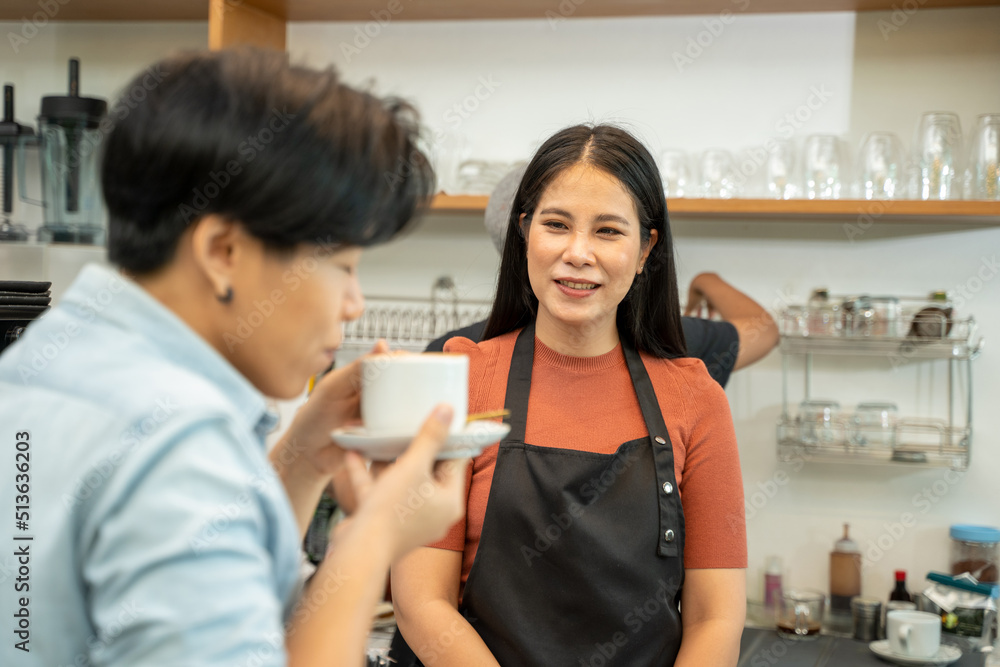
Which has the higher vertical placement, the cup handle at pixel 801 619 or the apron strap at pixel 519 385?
the apron strap at pixel 519 385

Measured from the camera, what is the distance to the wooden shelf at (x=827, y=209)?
2098mm

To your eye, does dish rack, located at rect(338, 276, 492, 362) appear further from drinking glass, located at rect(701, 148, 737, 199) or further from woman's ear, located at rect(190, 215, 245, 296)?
woman's ear, located at rect(190, 215, 245, 296)

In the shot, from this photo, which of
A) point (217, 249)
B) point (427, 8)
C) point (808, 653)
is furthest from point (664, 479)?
point (427, 8)

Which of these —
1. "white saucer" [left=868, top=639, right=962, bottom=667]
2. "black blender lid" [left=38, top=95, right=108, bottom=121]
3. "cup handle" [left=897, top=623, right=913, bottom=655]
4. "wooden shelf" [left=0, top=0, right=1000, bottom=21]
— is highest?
"wooden shelf" [left=0, top=0, right=1000, bottom=21]

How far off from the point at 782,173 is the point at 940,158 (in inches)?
14.2

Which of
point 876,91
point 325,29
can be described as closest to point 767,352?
point 876,91

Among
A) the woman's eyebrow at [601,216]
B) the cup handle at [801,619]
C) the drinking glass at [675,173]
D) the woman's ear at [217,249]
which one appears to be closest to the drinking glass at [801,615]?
the cup handle at [801,619]

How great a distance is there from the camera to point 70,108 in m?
2.49

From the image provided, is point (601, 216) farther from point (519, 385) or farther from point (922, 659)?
point (922, 659)

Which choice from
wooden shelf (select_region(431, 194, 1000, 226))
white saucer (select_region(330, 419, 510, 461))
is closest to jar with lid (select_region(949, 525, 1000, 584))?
wooden shelf (select_region(431, 194, 1000, 226))

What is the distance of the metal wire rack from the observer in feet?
8.84

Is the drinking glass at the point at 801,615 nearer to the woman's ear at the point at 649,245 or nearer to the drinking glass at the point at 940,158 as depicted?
the drinking glass at the point at 940,158

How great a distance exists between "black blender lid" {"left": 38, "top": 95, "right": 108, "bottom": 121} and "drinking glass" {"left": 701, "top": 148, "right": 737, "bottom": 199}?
164cm

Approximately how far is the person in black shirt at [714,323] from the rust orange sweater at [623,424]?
269mm
